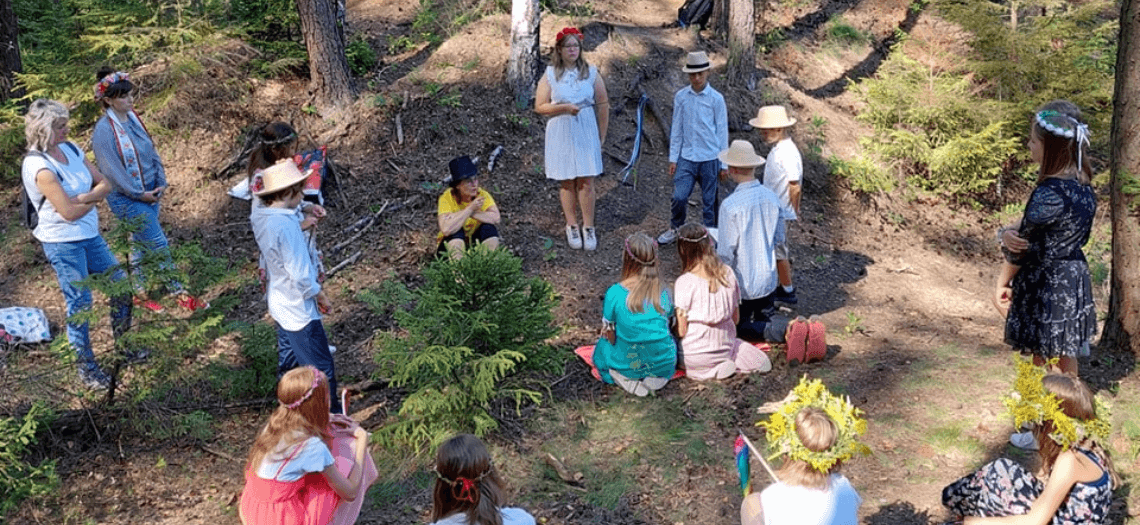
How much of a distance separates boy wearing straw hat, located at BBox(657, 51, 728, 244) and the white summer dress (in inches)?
32.4

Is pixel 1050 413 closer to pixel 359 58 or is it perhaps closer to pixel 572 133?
pixel 572 133

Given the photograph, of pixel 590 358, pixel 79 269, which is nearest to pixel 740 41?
pixel 590 358

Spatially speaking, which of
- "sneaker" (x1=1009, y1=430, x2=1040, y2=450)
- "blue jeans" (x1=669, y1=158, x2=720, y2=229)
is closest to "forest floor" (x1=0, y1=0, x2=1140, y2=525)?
"sneaker" (x1=1009, y1=430, x2=1040, y2=450)

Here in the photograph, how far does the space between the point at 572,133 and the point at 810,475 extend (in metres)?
5.06

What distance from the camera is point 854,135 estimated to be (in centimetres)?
1345

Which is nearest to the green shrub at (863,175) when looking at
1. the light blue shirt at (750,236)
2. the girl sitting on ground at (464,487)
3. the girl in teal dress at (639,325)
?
the light blue shirt at (750,236)

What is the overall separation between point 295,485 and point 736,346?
362cm

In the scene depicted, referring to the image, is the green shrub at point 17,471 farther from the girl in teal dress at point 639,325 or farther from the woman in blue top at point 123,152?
the girl in teal dress at point 639,325

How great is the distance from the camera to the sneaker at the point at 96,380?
19.9ft

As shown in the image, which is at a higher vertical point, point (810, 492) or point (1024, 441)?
point (810, 492)

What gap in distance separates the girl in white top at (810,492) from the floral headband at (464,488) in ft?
4.23

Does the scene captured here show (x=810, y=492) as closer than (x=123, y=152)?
Yes

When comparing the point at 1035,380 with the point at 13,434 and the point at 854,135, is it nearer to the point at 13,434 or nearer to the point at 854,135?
the point at 13,434

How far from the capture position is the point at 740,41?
42.0ft
